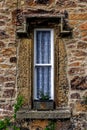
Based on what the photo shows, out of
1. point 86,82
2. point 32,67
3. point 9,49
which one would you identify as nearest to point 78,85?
point 86,82

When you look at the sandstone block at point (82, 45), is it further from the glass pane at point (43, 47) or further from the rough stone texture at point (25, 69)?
the rough stone texture at point (25, 69)

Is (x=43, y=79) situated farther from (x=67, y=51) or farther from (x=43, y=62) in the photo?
(x=67, y=51)

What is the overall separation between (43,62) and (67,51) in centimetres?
65

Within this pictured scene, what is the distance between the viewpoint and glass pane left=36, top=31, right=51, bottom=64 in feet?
37.4

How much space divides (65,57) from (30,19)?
1.25 m

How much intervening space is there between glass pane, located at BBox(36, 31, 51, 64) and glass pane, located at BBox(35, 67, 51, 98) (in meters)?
0.20

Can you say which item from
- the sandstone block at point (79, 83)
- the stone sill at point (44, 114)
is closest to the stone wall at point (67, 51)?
the sandstone block at point (79, 83)

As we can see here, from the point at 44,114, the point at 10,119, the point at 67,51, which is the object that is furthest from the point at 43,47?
the point at 10,119

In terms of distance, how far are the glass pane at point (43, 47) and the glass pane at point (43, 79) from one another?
20 cm

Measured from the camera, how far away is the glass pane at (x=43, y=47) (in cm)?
1141

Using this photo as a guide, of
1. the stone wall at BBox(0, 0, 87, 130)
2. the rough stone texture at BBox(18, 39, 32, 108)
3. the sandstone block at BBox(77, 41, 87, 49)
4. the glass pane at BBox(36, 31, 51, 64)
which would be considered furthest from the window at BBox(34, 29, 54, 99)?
the sandstone block at BBox(77, 41, 87, 49)

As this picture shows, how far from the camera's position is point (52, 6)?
37.3 feet

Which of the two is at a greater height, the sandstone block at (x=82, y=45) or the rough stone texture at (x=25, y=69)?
the sandstone block at (x=82, y=45)

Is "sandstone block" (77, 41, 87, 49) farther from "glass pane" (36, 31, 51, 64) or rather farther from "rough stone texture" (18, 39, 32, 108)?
"rough stone texture" (18, 39, 32, 108)
